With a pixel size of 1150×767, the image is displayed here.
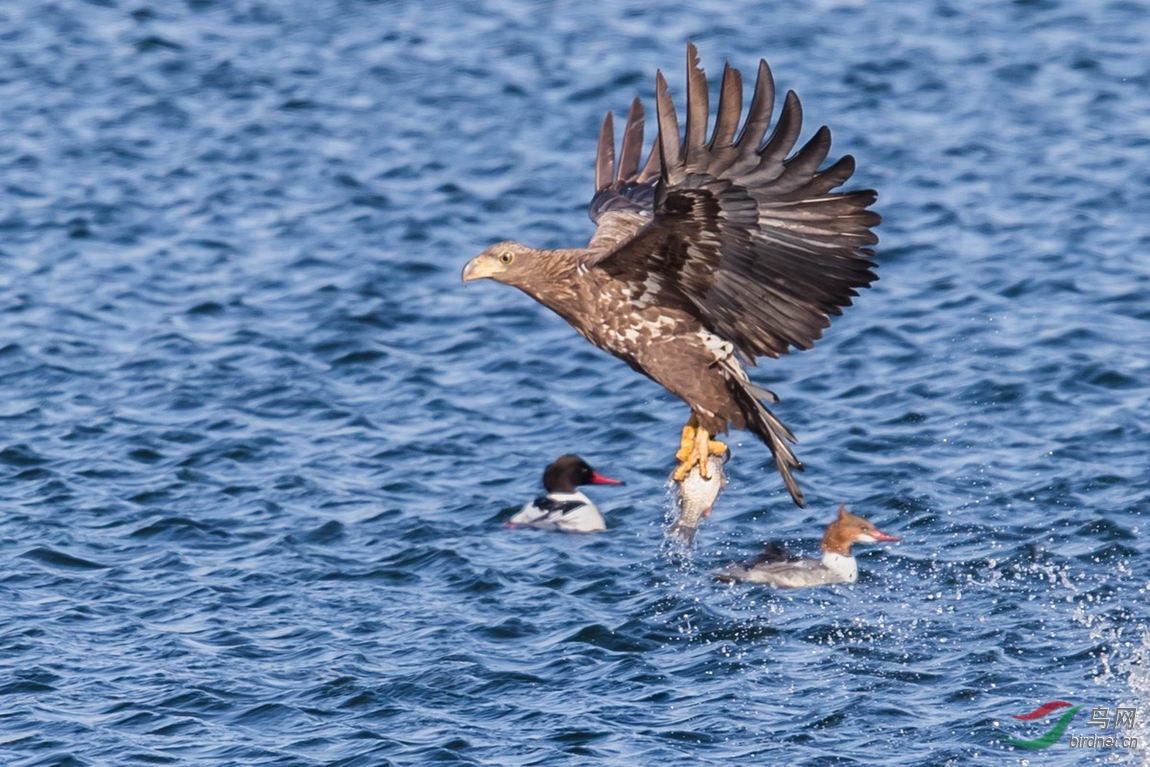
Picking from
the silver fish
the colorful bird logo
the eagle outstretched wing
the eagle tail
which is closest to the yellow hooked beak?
the eagle outstretched wing

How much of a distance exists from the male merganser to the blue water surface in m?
0.15

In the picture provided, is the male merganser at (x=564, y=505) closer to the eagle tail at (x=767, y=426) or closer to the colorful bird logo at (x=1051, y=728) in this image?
the eagle tail at (x=767, y=426)

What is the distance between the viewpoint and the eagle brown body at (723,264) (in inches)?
322

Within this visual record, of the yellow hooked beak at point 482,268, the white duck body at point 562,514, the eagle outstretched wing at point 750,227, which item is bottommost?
the white duck body at point 562,514

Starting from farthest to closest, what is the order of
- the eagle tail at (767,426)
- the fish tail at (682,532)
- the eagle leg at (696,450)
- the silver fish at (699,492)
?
the fish tail at (682,532) → the silver fish at (699,492) → the eagle leg at (696,450) → the eagle tail at (767,426)

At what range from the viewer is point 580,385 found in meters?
14.5

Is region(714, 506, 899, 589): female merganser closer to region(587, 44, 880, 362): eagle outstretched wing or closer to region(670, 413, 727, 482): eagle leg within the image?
region(670, 413, 727, 482): eagle leg

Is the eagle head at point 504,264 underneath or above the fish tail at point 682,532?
above

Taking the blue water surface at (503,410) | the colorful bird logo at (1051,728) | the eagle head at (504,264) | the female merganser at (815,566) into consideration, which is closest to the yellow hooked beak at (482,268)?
the eagle head at (504,264)

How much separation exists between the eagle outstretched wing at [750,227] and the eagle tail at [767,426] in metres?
0.16

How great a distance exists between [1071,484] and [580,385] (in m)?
4.06

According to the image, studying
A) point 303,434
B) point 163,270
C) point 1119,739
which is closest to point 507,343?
point 303,434

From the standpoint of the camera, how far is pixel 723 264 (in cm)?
881

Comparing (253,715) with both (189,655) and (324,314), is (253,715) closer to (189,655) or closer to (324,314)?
(189,655)
